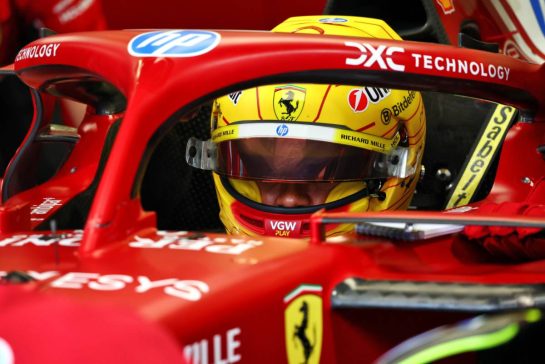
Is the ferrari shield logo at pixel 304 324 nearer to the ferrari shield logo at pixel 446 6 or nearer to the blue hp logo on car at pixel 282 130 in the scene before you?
the blue hp logo on car at pixel 282 130

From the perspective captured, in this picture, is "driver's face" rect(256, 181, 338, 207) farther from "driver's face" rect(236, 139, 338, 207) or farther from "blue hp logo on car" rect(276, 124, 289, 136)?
"blue hp logo on car" rect(276, 124, 289, 136)

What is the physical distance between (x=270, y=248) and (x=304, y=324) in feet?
0.33

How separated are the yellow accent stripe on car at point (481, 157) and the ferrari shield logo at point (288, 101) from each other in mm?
425

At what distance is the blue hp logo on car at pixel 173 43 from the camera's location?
1055mm

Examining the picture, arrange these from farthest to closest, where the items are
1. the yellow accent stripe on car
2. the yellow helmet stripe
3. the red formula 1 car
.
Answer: the yellow accent stripe on car, the yellow helmet stripe, the red formula 1 car

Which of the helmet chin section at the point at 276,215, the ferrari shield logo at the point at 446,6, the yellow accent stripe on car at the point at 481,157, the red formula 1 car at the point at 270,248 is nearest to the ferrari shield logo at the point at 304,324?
the red formula 1 car at the point at 270,248

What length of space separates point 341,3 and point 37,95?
1.12 meters

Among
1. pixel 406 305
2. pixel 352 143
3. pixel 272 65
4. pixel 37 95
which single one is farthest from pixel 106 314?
pixel 352 143

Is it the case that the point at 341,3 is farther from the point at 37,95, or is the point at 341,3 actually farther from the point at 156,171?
the point at 37,95

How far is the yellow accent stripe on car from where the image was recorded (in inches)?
70.2

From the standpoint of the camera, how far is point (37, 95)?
1356 millimetres

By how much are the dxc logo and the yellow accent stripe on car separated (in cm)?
72

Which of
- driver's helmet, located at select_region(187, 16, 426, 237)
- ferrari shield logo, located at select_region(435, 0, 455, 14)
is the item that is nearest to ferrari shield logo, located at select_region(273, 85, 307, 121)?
driver's helmet, located at select_region(187, 16, 426, 237)

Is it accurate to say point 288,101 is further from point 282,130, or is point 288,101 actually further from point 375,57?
point 375,57
